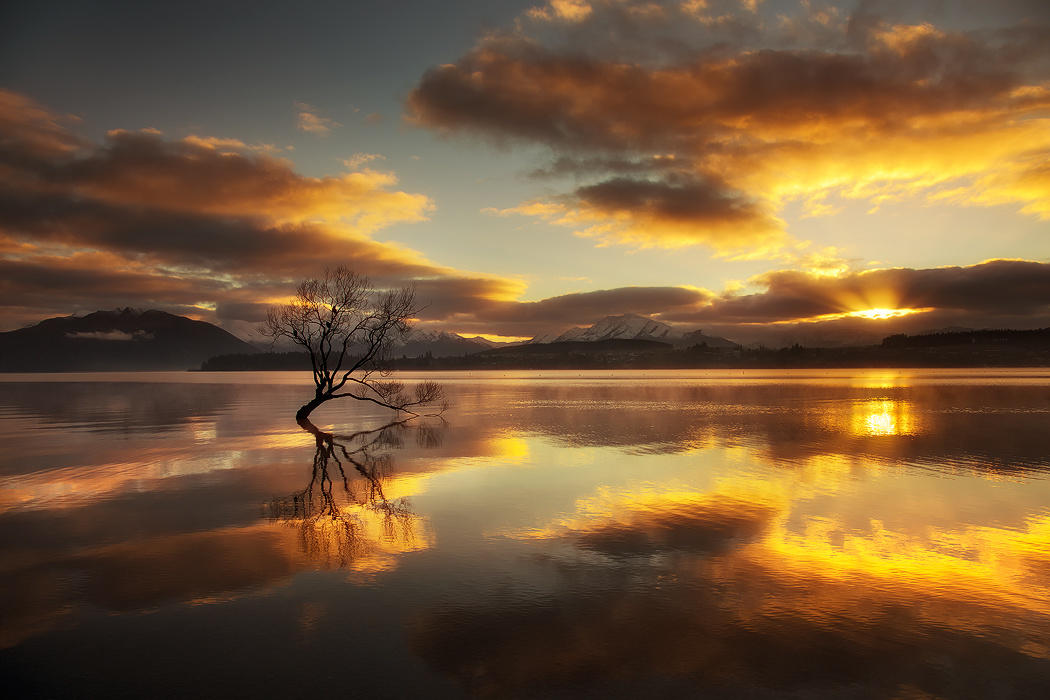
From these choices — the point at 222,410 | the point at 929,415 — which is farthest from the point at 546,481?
the point at 222,410

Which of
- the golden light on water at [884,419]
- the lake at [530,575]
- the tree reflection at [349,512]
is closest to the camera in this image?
the lake at [530,575]

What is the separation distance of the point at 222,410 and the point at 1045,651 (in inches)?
2343

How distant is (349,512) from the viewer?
56.1 feet

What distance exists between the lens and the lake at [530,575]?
27.3ft

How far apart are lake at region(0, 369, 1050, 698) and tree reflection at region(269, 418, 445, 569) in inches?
4.9

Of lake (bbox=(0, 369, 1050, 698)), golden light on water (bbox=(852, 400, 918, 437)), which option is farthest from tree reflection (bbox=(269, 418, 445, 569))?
golden light on water (bbox=(852, 400, 918, 437))

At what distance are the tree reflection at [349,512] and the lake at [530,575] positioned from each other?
0.12 meters

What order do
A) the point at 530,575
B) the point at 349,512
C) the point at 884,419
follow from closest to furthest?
1. the point at 530,575
2. the point at 349,512
3. the point at 884,419

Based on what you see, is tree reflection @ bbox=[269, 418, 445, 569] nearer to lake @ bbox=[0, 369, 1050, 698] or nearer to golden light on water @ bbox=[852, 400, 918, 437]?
lake @ bbox=[0, 369, 1050, 698]

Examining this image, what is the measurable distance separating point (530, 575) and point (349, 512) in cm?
727

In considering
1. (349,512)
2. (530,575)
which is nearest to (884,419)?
(530,575)

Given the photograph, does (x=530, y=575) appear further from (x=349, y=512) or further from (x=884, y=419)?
(x=884, y=419)

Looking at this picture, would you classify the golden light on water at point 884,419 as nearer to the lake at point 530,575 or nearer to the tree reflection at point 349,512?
the lake at point 530,575

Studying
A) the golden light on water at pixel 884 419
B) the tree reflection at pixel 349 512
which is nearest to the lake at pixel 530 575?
the tree reflection at pixel 349 512
